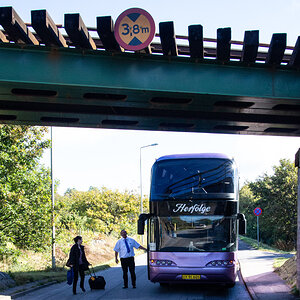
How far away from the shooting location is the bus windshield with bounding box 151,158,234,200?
13.4m

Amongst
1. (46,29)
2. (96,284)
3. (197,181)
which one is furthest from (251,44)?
(96,284)

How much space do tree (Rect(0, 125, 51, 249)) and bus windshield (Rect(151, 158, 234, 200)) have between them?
9.42m

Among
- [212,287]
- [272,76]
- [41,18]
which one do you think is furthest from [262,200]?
[41,18]

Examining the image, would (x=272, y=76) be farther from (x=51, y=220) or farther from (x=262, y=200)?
(x=262, y=200)

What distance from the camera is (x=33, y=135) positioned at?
76.4 ft

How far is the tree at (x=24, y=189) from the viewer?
21.2m

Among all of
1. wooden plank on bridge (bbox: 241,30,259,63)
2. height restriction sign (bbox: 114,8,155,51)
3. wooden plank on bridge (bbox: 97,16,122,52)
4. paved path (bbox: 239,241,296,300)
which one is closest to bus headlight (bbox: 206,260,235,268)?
paved path (bbox: 239,241,296,300)

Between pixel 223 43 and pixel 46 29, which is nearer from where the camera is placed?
pixel 46 29

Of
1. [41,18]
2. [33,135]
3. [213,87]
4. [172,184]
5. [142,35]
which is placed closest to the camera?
[41,18]

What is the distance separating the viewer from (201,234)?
13375 millimetres

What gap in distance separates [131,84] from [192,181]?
3517 millimetres

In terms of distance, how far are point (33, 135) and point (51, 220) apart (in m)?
4.09

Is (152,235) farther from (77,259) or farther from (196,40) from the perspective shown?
(196,40)

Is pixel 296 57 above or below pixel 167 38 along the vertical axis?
below
